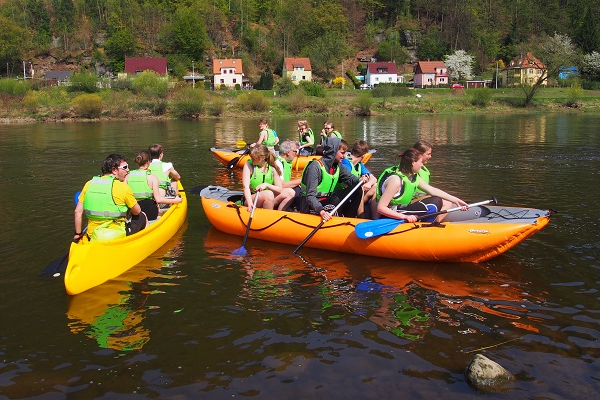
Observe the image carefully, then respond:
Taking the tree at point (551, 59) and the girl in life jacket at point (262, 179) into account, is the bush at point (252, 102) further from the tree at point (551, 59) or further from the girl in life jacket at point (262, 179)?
the girl in life jacket at point (262, 179)

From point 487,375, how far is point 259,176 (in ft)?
16.7

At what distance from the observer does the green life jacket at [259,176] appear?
878cm

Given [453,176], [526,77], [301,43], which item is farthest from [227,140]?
[301,43]

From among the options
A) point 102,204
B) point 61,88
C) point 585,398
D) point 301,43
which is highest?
point 301,43

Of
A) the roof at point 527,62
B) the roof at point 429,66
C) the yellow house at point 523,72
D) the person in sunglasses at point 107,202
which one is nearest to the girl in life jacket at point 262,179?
the person in sunglasses at point 107,202

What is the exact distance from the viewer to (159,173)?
30.9ft

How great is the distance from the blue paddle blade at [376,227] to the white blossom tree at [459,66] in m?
79.6

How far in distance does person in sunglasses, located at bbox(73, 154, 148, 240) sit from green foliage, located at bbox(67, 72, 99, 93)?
55.8 m

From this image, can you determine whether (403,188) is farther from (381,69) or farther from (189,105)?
(381,69)

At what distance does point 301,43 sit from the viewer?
9406 cm

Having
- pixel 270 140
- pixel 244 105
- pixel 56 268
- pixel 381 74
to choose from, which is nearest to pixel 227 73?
pixel 381 74

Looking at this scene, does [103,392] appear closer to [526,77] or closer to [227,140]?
[227,140]

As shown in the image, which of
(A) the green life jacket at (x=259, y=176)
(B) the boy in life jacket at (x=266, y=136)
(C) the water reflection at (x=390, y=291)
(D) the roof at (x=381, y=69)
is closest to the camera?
(C) the water reflection at (x=390, y=291)

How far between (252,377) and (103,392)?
123 centimetres
